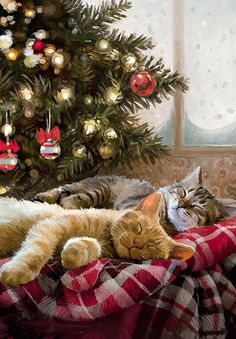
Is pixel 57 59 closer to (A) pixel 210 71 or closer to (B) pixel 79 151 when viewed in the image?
(B) pixel 79 151

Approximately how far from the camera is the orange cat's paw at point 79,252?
2.78 feet

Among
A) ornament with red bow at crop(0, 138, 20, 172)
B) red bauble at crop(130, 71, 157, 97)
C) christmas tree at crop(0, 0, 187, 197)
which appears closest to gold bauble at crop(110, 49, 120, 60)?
christmas tree at crop(0, 0, 187, 197)

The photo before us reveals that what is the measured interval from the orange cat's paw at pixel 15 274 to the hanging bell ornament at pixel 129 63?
3.49 ft

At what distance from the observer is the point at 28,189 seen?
1802 mm

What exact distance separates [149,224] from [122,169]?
1264 mm

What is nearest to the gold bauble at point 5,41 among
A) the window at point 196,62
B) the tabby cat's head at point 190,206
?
the tabby cat's head at point 190,206

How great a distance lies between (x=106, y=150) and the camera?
69.6 inches

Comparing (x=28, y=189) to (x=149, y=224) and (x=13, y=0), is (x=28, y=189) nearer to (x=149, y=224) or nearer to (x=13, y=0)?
(x=13, y=0)

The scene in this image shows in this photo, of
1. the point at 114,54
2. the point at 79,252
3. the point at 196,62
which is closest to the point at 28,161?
the point at 114,54

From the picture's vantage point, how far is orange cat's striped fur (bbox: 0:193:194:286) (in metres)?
0.86

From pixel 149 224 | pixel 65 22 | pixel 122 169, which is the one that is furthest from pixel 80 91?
pixel 149 224

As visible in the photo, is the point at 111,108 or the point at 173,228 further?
the point at 111,108

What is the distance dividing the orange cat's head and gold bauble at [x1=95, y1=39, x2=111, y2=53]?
2.97ft

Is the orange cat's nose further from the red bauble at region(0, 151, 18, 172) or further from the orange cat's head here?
the red bauble at region(0, 151, 18, 172)
